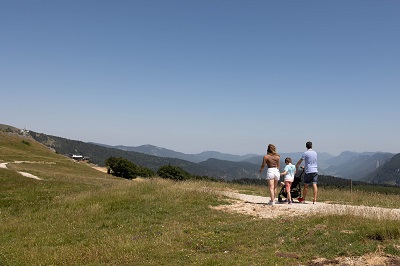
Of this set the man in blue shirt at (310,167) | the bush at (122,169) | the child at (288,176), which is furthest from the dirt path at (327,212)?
the bush at (122,169)

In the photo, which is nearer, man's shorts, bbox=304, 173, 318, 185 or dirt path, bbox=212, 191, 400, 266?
dirt path, bbox=212, 191, 400, 266

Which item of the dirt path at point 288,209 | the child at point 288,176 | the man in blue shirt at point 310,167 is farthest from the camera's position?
the child at point 288,176

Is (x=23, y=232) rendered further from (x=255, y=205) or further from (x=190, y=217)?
(x=255, y=205)

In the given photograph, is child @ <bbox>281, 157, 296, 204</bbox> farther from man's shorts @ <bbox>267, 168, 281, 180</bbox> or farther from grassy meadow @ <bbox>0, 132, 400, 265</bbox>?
grassy meadow @ <bbox>0, 132, 400, 265</bbox>

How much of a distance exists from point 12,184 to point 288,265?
83.4 ft

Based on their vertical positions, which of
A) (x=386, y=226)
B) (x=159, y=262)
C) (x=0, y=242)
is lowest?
(x=0, y=242)

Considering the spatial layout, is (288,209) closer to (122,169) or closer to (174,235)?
(174,235)

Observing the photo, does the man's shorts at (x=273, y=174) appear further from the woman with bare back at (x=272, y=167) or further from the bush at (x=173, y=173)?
the bush at (x=173, y=173)

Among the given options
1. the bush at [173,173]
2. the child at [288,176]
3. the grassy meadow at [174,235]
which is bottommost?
the bush at [173,173]

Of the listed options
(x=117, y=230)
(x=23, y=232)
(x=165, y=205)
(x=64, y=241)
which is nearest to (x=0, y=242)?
(x=23, y=232)

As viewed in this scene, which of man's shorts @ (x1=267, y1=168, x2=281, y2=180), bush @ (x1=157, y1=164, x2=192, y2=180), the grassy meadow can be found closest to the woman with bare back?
man's shorts @ (x1=267, y1=168, x2=281, y2=180)

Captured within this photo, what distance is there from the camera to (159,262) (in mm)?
7656

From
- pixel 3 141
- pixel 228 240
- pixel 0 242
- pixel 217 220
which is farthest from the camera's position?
pixel 3 141

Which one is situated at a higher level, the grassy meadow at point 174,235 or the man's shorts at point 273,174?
the man's shorts at point 273,174
